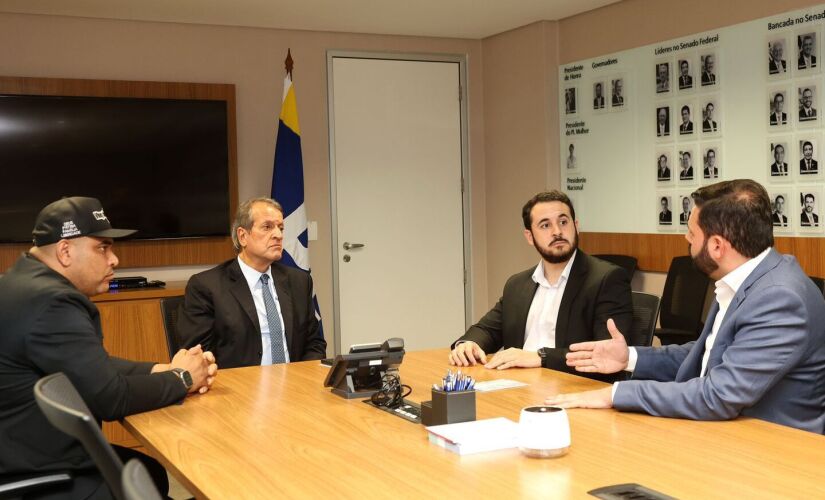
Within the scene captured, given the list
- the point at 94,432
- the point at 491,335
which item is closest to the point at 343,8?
the point at 491,335

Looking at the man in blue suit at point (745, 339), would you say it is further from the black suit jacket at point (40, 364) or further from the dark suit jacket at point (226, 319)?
the dark suit jacket at point (226, 319)

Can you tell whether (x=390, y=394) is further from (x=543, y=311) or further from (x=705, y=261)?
(x=543, y=311)

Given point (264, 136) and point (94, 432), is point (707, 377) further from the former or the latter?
point (264, 136)

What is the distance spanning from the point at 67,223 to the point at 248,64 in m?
4.05

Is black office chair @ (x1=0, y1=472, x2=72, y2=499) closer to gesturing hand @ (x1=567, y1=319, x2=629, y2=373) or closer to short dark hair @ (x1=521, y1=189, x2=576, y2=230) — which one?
gesturing hand @ (x1=567, y1=319, x2=629, y2=373)

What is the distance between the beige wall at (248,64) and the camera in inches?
239

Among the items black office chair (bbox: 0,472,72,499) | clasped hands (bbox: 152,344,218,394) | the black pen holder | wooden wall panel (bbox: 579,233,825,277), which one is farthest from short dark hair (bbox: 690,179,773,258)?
wooden wall panel (bbox: 579,233,825,277)

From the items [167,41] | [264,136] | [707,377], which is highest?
[167,41]

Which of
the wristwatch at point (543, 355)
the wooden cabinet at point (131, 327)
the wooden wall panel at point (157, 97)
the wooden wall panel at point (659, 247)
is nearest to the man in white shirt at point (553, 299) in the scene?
the wristwatch at point (543, 355)

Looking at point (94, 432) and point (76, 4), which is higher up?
point (76, 4)

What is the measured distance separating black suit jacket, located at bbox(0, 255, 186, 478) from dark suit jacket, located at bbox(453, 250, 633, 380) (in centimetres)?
167

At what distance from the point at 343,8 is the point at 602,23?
1772mm

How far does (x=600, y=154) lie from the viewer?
21.2 ft

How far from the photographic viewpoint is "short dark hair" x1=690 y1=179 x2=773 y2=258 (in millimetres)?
2641
